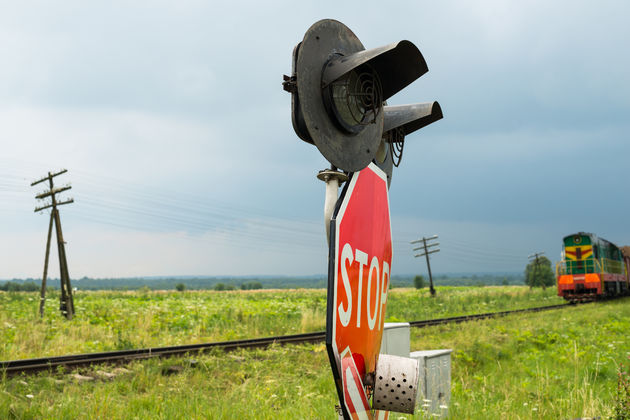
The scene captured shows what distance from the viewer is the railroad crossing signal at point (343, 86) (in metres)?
1.85

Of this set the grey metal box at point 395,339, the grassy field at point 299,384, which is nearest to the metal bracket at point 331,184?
the grey metal box at point 395,339

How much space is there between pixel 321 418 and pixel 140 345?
7.65 m

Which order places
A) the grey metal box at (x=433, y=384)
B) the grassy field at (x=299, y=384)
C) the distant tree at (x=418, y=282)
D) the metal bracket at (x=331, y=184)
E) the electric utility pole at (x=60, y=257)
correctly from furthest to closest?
the distant tree at (x=418, y=282) → the electric utility pole at (x=60, y=257) → the grassy field at (x=299, y=384) → the grey metal box at (x=433, y=384) → the metal bracket at (x=331, y=184)

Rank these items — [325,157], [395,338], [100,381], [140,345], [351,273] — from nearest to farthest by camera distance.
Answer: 1. [351,273]
2. [325,157]
3. [395,338]
4. [100,381]
5. [140,345]

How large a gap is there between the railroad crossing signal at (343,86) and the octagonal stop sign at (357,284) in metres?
0.15

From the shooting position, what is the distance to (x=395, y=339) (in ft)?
13.8

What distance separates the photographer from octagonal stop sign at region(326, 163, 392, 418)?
5.03 ft

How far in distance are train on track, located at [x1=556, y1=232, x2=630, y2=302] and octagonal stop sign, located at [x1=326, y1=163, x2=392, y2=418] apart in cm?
2715

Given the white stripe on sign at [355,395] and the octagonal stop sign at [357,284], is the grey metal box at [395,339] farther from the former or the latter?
the white stripe on sign at [355,395]

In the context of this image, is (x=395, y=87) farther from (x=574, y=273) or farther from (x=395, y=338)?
(x=574, y=273)

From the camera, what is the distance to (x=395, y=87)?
219 cm

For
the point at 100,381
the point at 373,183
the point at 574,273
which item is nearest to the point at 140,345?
the point at 100,381

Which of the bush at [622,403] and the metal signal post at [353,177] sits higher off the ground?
the metal signal post at [353,177]

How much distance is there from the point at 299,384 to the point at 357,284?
17.5ft
